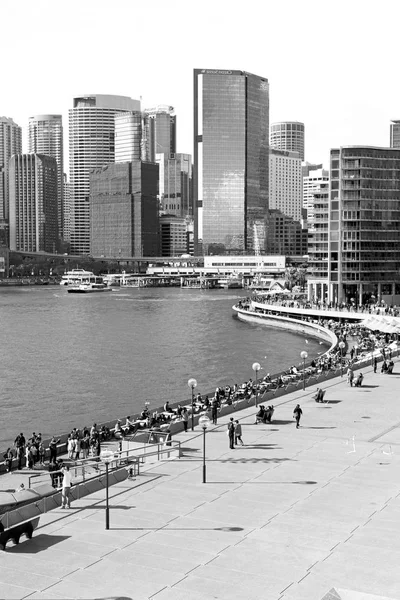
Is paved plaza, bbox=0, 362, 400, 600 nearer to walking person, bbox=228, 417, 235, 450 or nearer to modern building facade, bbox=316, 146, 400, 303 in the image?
walking person, bbox=228, 417, 235, 450

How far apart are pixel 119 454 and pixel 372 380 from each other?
24.3m

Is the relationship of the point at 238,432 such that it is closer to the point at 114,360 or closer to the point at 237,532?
the point at 237,532

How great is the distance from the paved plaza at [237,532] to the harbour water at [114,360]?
20871mm

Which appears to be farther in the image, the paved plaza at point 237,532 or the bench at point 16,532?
the bench at point 16,532

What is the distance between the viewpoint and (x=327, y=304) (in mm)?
128375

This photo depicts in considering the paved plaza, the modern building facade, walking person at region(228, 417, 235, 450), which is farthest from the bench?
the modern building facade

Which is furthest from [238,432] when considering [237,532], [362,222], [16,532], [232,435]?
[362,222]

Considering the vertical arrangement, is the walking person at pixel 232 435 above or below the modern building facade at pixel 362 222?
below

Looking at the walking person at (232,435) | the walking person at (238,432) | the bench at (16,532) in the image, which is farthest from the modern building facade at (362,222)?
the bench at (16,532)

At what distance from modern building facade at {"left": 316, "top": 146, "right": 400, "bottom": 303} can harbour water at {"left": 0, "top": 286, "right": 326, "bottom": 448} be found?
706 inches

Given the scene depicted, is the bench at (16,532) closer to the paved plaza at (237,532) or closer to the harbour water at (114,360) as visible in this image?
the paved plaza at (237,532)

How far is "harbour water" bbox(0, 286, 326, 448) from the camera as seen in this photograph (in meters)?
57.3

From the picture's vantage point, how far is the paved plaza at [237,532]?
19250mm

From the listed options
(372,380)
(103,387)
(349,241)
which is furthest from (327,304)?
(372,380)
